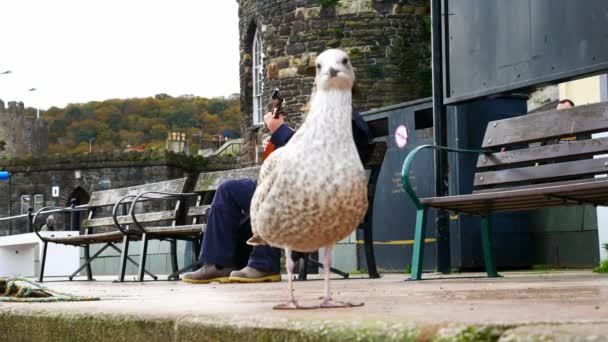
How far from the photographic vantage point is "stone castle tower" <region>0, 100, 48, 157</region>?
238ft

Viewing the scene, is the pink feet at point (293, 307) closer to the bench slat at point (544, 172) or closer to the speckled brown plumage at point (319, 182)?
the speckled brown plumage at point (319, 182)

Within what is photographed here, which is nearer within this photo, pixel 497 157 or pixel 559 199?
pixel 559 199

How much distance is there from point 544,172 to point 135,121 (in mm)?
79826

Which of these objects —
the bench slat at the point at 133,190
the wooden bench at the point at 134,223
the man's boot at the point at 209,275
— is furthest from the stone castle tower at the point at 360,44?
the man's boot at the point at 209,275

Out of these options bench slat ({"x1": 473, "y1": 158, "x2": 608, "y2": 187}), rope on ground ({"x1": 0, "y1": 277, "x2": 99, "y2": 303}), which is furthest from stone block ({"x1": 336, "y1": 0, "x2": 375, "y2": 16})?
rope on ground ({"x1": 0, "y1": 277, "x2": 99, "y2": 303})

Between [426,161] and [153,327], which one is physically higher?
[426,161]

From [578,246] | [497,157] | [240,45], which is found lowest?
[578,246]

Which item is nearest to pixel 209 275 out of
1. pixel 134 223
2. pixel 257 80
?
pixel 134 223

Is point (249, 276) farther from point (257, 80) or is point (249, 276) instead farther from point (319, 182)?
point (257, 80)

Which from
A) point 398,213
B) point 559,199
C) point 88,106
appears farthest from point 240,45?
point 88,106

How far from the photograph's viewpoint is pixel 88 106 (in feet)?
296

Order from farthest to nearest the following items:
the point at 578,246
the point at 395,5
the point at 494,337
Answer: the point at 395,5, the point at 578,246, the point at 494,337

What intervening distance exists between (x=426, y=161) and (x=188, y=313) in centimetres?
832

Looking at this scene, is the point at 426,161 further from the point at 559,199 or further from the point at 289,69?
the point at 289,69
